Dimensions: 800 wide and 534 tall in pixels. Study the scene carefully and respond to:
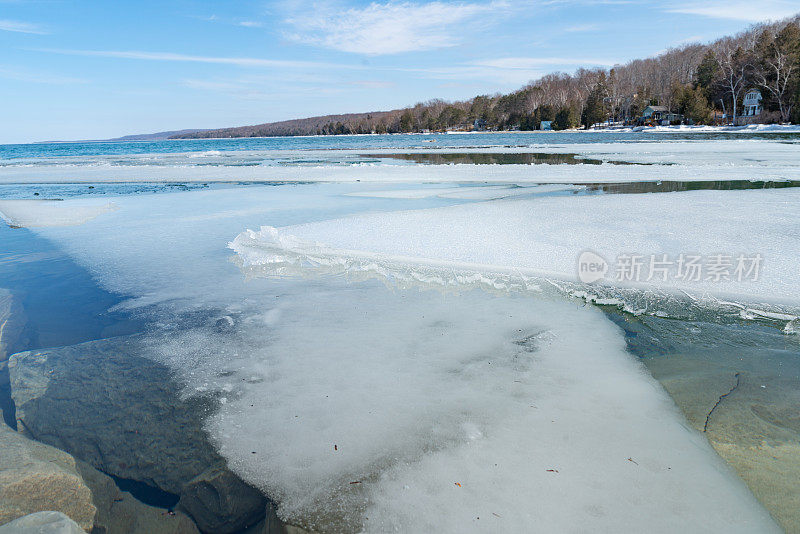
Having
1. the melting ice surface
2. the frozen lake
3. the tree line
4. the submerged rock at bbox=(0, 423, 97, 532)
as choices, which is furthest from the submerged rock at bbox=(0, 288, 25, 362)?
the tree line

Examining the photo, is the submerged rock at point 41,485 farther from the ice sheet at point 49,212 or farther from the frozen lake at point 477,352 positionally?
the ice sheet at point 49,212

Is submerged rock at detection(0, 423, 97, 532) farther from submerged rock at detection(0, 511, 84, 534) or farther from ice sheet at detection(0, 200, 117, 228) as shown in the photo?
ice sheet at detection(0, 200, 117, 228)

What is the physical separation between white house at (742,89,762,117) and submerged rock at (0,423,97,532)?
199 feet

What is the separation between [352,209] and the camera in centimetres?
691

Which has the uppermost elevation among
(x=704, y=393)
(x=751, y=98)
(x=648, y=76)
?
(x=648, y=76)

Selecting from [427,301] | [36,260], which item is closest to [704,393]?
[427,301]

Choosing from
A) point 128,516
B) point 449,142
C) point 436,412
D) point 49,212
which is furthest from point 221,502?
point 449,142

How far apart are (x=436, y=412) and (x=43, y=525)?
54.3 inches

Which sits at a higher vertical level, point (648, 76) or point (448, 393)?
point (648, 76)

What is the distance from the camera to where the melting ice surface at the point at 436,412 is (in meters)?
1.43

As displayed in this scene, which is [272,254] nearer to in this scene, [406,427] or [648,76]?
[406,427]

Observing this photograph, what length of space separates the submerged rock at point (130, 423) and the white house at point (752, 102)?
60314 millimetres

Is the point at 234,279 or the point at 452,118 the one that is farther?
the point at 452,118

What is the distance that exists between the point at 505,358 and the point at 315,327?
3.86 feet
